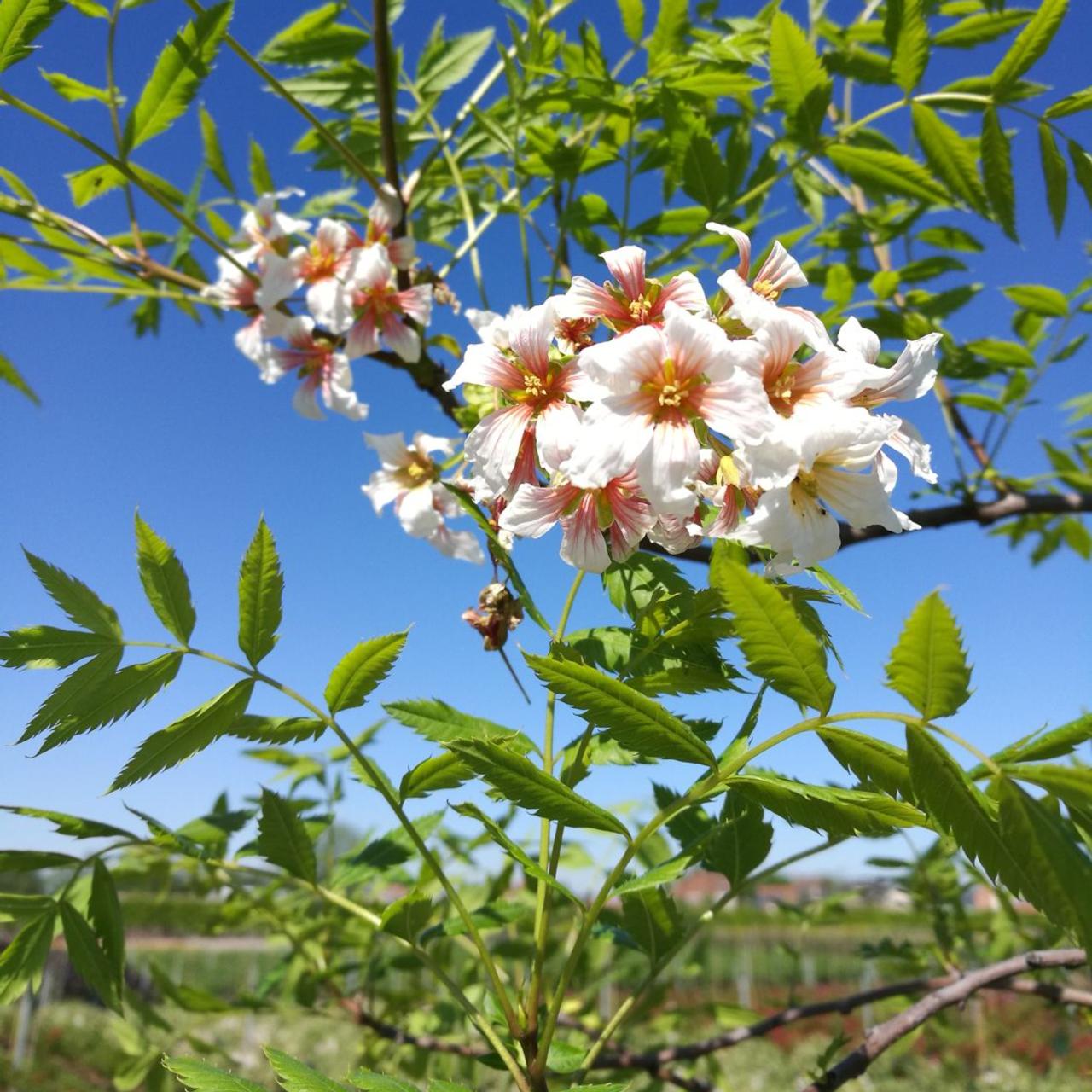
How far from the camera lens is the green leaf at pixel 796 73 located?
1.08m

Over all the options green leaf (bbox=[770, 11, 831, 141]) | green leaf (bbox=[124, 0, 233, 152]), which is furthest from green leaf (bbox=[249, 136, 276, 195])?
green leaf (bbox=[770, 11, 831, 141])

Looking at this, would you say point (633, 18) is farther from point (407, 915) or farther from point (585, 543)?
point (407, 915)

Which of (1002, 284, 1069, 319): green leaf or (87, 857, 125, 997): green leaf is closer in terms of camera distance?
(87, 857, 125, 997): green leaf

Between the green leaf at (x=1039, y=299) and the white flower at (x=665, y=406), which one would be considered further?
the green leaf at (x=1039, y=299)

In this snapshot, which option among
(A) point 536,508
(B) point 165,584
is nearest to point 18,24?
(B) point 165,584

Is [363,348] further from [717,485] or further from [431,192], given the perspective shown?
[717,485]

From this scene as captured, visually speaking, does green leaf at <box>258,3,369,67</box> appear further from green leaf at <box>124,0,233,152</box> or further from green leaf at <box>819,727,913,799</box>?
green leaf at <box>819,727,913,799</box>

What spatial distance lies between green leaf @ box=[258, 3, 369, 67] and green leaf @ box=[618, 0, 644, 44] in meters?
0.42

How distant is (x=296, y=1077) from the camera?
0.61 metres

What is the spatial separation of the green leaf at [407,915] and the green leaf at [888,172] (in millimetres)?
1039

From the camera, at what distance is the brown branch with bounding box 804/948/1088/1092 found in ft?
3.03

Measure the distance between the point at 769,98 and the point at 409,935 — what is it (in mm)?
1165

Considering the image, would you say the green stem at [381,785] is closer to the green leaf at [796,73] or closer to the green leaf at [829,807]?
the green leaf at [829,807]

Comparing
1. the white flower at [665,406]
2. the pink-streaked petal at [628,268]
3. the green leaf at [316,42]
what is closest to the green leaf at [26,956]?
the white flower at [665,406]
